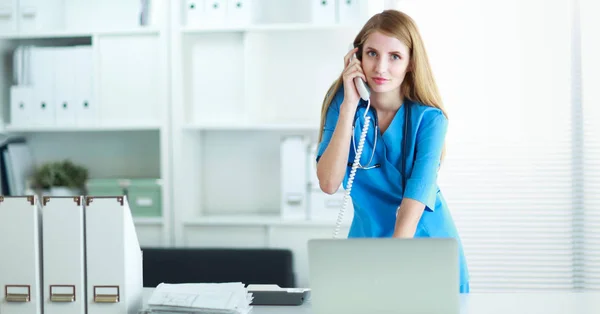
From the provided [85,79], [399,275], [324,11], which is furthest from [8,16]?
[399,275]

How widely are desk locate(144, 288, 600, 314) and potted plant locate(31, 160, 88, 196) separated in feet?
6.00

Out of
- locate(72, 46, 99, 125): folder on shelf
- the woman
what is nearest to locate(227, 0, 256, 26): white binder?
locate(72, 46, 99, 125): folder on shelf

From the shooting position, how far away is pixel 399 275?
1522mm

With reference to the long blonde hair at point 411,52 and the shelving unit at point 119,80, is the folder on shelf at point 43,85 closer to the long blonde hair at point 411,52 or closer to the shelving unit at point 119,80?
the shelving unit at point 119,80

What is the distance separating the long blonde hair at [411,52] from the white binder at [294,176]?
1.24 m

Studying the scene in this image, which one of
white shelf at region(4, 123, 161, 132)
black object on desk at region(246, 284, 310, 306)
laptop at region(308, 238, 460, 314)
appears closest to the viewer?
laptop at region(308, 238, 460, 314)

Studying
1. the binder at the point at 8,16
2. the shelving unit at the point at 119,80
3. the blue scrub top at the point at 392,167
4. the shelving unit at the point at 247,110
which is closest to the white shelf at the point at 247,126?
the shelving unit at the point at 247,110

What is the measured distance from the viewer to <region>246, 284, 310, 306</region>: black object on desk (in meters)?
1.92

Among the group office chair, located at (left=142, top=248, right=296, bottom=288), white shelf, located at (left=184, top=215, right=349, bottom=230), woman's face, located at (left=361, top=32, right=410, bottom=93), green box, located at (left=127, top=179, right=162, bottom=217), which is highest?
woman's face, located at (left=361, top=32, right=410, bottom=93)

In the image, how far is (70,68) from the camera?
3.55m

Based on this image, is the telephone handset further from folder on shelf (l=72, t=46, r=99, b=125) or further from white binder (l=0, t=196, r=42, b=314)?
folder on shelf (l=72, t=46, r=99, b=125)

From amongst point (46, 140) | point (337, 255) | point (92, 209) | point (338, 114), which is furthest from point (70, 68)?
point (337, 255)

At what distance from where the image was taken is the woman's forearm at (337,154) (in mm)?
2127

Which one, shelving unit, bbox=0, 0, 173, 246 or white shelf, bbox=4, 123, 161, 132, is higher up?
shelving unit, bbox=0, 0, 173, 246
